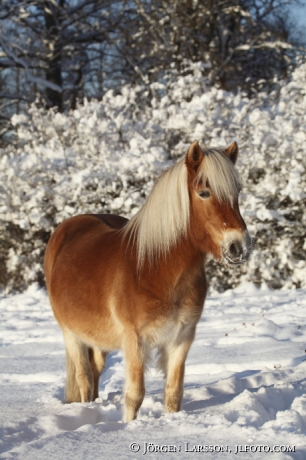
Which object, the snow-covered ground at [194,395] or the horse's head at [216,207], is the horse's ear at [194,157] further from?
the snow-covered ground at [194,395]

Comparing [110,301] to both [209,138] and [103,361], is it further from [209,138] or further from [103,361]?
[209,138]

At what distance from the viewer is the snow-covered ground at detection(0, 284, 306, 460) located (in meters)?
2.64

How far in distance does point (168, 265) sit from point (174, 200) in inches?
A: 15.5

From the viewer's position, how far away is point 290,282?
8.72 meters

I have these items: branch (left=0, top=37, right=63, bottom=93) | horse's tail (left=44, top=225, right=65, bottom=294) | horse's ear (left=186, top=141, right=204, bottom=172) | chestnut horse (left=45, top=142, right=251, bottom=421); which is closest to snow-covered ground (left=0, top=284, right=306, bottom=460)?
chestnut horse (left=45, top=142, right=251, bottom=421)

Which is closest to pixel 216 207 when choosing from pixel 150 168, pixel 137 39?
pixel 150 168

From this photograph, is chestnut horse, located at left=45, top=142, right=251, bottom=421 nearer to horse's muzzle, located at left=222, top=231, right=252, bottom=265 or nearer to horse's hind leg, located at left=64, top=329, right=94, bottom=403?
horse's muzzle, located at left=222, top=231, right=252, bottom=265

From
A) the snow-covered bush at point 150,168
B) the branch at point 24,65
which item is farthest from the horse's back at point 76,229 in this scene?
the branch at point 24,65

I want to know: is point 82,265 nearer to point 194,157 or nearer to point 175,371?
point 175,371

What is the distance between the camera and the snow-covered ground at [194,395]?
2.64 meters

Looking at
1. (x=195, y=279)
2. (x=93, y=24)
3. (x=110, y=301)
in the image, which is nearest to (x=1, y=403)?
(x=110, y=301)

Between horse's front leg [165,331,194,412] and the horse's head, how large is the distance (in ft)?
2.09

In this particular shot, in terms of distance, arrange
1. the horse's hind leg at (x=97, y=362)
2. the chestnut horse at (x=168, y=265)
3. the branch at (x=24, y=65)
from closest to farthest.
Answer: the chestnut horse at (x=168, y=265), the horse's hind leg at (x=97, y=362), the branch at (x=24, y=65)

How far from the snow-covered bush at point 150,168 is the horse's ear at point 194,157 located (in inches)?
205
